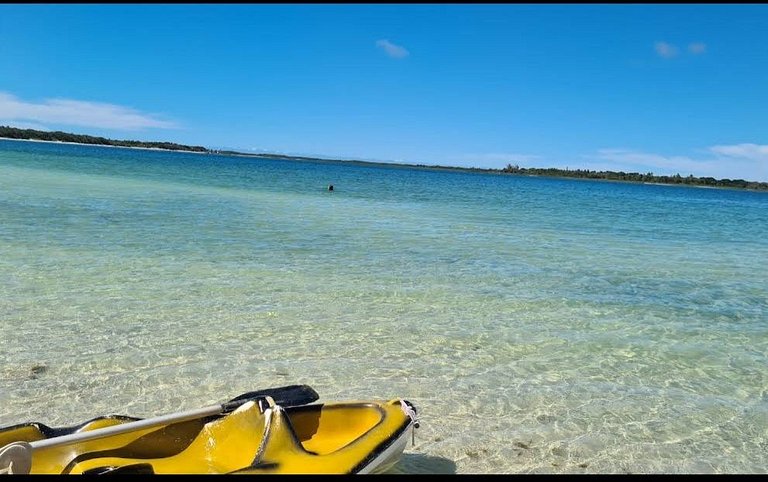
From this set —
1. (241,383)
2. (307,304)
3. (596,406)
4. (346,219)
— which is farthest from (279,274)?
(346,219)

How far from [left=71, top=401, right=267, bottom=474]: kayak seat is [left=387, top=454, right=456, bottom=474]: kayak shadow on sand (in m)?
1.21

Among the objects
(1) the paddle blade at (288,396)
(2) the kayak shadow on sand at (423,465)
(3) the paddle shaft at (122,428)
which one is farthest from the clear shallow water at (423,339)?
(3) the paddle shaft at (122,428)

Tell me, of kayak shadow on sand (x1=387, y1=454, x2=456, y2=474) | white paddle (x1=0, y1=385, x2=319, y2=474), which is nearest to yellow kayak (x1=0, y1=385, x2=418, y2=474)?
white paddle (x1=0, y1=385, x2=319, y2=474)

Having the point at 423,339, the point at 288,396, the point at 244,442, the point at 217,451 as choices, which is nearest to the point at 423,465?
the point at 288,396

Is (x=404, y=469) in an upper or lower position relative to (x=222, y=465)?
lower

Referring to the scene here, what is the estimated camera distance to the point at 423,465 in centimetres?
455

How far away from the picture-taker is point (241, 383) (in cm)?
592

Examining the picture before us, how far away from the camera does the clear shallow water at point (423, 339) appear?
5227 mm

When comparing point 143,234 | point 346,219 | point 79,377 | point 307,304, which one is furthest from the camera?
point 346,219

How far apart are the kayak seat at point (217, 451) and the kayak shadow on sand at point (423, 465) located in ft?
3.97

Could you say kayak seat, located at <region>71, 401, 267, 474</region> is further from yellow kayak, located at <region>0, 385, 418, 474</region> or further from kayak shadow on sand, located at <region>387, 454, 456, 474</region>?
kayak shadow on sand, located at <region>387, 454, 456, 474</region>

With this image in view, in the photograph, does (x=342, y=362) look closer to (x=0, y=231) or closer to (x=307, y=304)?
(x=307, y=304)

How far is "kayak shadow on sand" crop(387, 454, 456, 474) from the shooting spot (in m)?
4.45

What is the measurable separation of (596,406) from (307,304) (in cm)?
456
